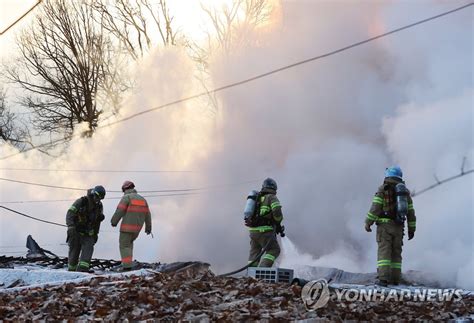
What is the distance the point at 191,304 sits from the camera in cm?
718

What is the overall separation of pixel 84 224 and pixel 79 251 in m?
0.54

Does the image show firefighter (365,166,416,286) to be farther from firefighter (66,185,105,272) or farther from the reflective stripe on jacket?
firefighter (66,185,105,272)

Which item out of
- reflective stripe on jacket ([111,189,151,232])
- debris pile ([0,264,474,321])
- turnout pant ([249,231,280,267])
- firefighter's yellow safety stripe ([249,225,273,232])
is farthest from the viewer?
reflective stripe on jacket ([111,189,151,232])

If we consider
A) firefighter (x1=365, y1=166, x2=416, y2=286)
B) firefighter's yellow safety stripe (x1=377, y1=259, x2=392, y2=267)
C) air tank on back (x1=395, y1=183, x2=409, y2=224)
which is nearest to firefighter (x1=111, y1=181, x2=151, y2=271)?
firefighter (x1=365, y1=166, x2=416, y2=286)

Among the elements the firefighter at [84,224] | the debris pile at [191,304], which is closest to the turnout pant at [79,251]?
the firefighter at [84,224]

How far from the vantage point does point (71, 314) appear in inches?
280

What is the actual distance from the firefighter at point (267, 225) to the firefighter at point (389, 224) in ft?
4.71

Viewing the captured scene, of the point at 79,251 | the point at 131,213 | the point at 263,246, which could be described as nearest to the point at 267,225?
the point at 263,246

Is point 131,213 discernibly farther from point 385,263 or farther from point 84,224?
point 385,263

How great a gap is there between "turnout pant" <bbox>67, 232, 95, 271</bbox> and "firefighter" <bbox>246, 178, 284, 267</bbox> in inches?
116

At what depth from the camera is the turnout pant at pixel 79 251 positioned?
13.2 metres

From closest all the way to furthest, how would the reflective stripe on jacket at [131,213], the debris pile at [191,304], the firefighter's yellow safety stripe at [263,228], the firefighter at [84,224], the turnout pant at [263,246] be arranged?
the debris pile at [191,304] < the turnout pant at [263,246] < the firefighter's yellow safety stripe at [263,228] < the reflective stripe on jacket at [131,213] < the firefighter at [84,224]

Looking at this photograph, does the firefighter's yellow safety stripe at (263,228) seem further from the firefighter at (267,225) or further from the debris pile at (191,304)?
the debris pile at (191,304)

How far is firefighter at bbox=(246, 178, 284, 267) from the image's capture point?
1140 centimetres
